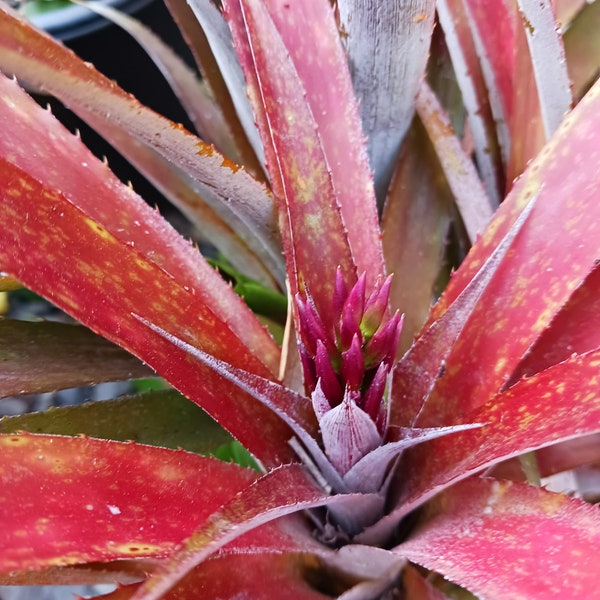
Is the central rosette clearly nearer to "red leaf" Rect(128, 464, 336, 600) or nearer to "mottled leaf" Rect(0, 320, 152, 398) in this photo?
"red leaf" Rect(128, 464, 336, 600)

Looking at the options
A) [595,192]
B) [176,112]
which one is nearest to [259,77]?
[595,192]

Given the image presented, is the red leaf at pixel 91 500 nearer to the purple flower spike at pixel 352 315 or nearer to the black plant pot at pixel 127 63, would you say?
the purple flower spike at pixel 352 315

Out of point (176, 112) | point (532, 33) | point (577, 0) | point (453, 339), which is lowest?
point (453, 339)

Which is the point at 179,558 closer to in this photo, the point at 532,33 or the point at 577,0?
the point at 532,33

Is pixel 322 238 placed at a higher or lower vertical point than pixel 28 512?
higher

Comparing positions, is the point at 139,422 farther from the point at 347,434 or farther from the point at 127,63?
the point at 127,63

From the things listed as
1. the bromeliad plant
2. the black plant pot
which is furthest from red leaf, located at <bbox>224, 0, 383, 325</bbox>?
the black plant pot

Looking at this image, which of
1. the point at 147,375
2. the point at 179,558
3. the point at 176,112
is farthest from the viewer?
the point at 176,112

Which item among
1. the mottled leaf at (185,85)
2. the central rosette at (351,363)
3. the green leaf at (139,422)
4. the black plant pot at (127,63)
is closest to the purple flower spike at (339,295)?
the central rosette at (351,363)
